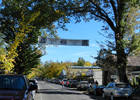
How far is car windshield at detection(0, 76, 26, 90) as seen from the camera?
6.27 meters

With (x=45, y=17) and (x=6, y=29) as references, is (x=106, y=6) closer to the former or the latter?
(x=45, y=17)

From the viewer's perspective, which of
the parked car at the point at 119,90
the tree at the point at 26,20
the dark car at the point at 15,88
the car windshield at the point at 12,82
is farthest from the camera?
the tree at the point at 26,20

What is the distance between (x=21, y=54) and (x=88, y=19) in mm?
14057

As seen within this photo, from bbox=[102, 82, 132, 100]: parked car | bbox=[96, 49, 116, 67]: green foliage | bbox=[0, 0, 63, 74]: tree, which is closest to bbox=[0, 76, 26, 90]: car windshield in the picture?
bbox=[0, 0, 63, 74]: tree

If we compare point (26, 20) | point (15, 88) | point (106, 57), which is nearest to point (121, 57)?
point (106, 57)

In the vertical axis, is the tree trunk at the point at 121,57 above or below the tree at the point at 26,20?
below

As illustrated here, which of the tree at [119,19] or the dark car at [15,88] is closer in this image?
the dark car at [15,88]

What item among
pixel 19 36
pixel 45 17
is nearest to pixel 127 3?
pixel 45 17

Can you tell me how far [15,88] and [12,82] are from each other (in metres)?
0.35

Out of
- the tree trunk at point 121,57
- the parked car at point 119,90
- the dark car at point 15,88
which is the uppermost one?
the tree trunk at point 121,57

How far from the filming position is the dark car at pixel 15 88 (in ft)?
17.5

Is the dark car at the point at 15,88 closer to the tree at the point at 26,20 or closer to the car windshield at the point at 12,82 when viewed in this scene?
the car windshield at the point at 12,82

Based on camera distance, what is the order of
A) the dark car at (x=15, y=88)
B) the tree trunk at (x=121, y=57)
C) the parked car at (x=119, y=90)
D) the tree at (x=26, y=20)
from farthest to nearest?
the tree at (x=26, y=20)
the tree trunk at (x=121, y=57)
the parked car at (x=119, y=90)
the dark car at (x=15, y=88)

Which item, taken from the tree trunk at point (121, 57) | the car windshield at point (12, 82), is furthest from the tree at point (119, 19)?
the car windshield at point (12, 82)
